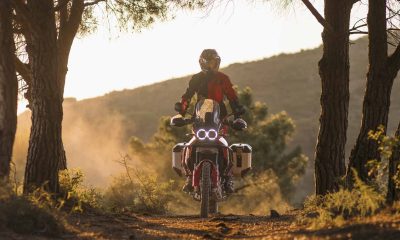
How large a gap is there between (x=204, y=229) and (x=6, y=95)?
2943 millimetres

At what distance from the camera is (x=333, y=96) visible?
12156 mm

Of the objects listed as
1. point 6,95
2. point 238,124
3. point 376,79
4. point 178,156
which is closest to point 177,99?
point 178,156

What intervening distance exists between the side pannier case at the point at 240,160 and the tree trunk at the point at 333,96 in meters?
1.12

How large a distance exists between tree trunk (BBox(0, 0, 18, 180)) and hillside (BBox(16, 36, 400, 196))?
58.0 m

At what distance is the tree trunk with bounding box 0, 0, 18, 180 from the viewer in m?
9.53

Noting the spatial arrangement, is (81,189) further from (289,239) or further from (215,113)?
(289,239)

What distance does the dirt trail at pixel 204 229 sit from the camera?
689cm

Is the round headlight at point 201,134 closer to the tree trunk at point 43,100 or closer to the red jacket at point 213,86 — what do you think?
the red jacket at point 213,86

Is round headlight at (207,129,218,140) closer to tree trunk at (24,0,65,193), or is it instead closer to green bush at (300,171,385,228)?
tree trunk at (24,0,65,193)

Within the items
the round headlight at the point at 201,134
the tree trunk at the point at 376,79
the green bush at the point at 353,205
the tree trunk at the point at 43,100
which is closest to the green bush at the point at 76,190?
the tree trunk at the point at 43,100

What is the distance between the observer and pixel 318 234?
A: 7.18 metres

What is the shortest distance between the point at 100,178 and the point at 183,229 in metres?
70.9

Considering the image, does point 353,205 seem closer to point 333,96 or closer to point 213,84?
point 333,96

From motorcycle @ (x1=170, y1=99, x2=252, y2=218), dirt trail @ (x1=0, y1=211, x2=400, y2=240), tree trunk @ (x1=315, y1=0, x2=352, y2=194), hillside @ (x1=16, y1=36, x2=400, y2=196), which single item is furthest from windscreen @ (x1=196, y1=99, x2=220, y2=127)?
hillside @ (x1=16, y1=36, x2=400, y2=196)
